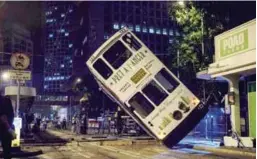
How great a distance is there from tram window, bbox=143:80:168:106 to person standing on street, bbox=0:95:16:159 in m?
6.99

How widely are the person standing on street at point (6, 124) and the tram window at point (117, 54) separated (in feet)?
21.7

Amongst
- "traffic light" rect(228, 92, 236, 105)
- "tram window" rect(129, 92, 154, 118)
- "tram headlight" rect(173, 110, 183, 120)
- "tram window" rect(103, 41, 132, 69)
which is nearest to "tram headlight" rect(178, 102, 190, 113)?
"tram headlight" rect(173, 110, 183, 120)

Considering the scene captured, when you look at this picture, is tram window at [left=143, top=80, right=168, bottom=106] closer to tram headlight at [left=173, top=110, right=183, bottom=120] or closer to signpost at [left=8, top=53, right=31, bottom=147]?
tram headlight at [left=173, top=110, right=183, bottom=120]

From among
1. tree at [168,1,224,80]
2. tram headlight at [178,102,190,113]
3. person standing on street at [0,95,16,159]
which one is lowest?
person standing on street at [0,95,16,159]

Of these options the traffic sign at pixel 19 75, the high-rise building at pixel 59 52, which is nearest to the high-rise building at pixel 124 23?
the high-rise building at pixel 59 52

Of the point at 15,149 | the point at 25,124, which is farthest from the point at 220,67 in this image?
the point at 25,124

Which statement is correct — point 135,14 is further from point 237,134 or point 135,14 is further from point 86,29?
point 237,134

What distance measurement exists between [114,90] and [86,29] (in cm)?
10872

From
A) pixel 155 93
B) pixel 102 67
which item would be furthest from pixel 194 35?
pixel 102 67

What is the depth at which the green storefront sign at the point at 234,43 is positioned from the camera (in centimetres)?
1480

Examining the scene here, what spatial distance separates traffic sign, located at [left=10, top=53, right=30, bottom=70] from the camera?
12.3 meters

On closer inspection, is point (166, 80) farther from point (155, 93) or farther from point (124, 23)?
point (124, 23)

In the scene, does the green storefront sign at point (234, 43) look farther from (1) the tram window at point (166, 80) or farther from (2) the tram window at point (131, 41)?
(2) the tram window at point (131, 41)

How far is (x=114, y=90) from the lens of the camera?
14219 mm
